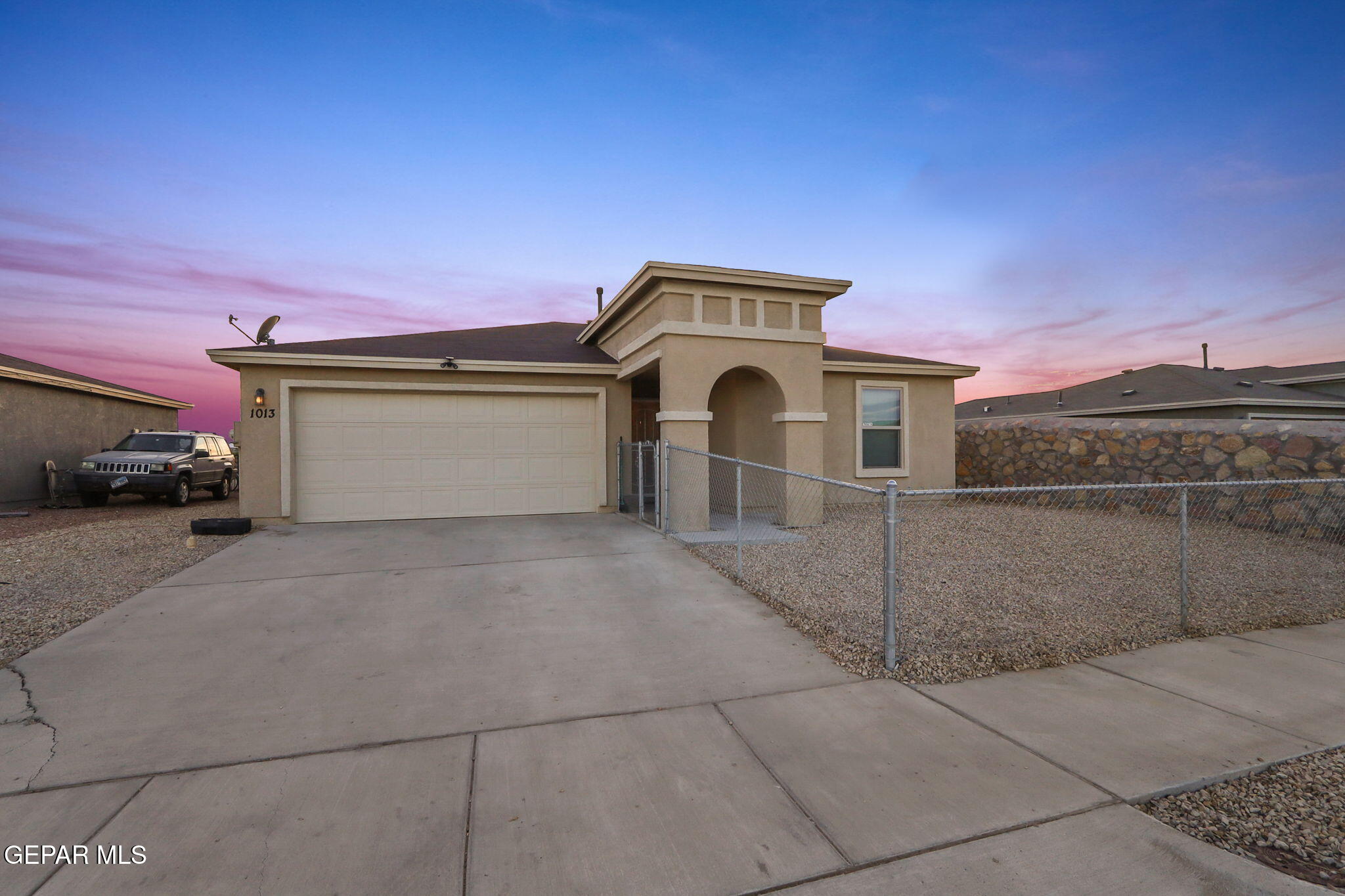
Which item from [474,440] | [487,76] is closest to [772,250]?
[487,76]

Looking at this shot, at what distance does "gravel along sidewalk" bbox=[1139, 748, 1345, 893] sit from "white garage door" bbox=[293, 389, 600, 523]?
8.98m

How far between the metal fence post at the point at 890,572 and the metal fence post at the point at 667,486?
482cm

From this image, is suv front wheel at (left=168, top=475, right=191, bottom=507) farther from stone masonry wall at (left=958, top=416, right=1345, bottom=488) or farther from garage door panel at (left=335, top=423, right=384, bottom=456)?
stone masonry wall at (left=958, top=416, right=1345, bottom=488)

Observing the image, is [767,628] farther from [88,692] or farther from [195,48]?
[195,48]

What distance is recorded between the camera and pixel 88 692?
334 centimetres

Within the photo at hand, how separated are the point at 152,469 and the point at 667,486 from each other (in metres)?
11.9

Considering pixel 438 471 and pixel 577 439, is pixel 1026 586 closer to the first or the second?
pixel 577 439

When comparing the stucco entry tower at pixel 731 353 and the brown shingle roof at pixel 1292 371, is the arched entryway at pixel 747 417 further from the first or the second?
the brown shingle roof at pixel 1292 371

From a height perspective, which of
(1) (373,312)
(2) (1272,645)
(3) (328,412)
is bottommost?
(2) (1272,645)

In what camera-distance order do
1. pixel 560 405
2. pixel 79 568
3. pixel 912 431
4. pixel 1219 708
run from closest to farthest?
pixel 1219 708 → pixel 79 568 → pixel 560 405 → pixel 912 431

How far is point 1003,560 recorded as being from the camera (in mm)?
7012

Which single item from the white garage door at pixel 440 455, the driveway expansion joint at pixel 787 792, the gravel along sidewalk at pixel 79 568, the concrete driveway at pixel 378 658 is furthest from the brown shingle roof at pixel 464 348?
the driveway expansion joint at pixel 787 792

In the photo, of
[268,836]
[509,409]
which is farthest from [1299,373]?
[268,836]

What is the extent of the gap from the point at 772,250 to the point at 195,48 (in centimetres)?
1107
